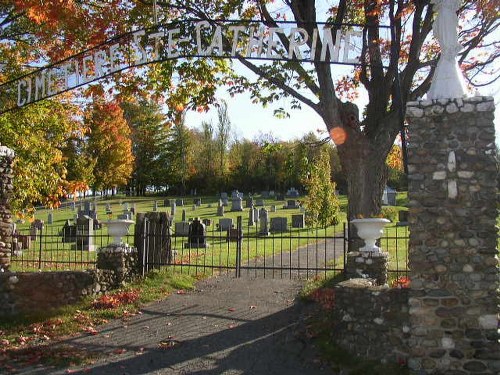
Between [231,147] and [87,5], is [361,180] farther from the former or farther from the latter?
[231,147]

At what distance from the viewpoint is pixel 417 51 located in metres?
10.4

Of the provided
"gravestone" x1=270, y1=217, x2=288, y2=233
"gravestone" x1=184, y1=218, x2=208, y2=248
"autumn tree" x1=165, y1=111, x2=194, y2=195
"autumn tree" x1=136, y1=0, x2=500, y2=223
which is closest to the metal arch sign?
"autumn tree" x1=136, y1=0, x2=500, y2=223

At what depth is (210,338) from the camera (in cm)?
843

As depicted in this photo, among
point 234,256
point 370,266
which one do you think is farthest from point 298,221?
point 370,266

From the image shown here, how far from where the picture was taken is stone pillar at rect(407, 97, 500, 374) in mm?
6410

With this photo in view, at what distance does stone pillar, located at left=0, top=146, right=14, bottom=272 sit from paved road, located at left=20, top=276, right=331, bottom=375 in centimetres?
447

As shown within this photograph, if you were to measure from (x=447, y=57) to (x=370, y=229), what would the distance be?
3.23 m

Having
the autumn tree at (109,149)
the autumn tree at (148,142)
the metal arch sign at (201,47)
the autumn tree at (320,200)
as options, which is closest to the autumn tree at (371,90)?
the metal arch sign at (201,47)

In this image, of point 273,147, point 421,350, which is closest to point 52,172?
point 273,147

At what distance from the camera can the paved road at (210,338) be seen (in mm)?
7199

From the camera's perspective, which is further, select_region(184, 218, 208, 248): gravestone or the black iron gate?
select_region(184, 218, 208, 248): gravestone

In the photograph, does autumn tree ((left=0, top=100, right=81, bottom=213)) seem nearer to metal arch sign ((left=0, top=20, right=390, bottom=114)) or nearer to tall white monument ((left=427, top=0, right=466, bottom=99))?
metal arch sign ((left=0, top=20, right=390, bottom=114))

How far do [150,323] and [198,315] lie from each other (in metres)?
0.96

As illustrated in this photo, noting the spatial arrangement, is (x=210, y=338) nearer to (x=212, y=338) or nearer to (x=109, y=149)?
(x=212, y=338)
